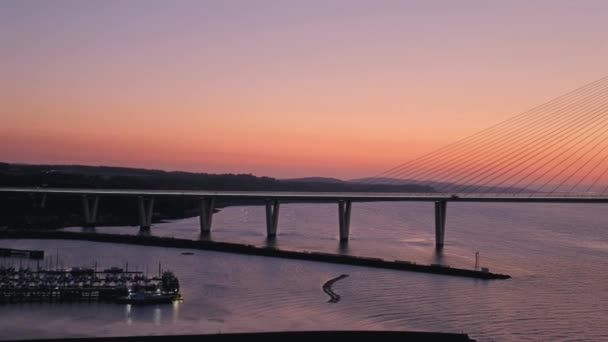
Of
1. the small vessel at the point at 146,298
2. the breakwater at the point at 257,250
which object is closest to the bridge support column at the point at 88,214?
the breakwater at the point at 257,250

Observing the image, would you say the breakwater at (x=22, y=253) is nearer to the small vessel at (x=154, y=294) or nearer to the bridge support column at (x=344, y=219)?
the small vessel at (x=154, y=294)

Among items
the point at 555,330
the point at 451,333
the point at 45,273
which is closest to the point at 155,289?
the point at 45,273

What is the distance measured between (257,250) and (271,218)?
1157 cm

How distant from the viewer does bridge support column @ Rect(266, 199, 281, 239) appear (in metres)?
47.4

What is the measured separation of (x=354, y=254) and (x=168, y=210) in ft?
128

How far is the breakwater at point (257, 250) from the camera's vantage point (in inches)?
1212

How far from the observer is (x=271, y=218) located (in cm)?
4847

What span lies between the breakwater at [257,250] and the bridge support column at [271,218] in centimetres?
775

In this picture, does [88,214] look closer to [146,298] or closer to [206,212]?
[206,212]

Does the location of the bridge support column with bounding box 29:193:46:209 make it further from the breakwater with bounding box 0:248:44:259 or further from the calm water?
the breakwater with bounding box 0:248:44:259

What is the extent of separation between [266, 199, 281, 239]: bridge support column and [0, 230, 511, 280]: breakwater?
7748 millimetres

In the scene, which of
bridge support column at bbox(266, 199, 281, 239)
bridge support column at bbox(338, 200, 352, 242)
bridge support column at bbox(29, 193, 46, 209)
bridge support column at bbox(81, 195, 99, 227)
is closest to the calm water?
bridge support column at bbox(338, 200, 352, 242)

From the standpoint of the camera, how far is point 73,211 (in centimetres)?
6159

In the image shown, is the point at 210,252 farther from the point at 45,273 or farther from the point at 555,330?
the point at 555,330
